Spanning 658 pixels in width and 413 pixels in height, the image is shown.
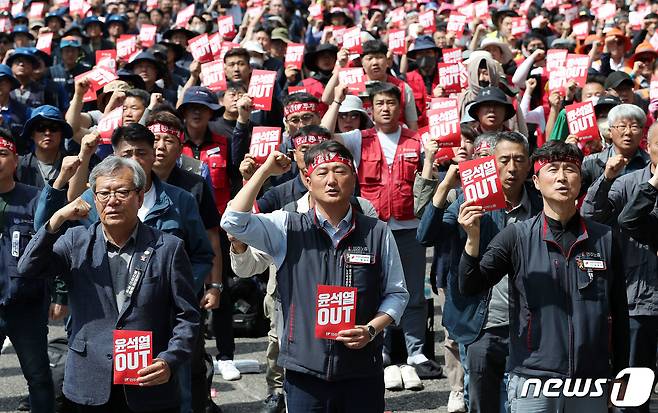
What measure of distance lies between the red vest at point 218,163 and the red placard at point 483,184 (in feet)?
12.2

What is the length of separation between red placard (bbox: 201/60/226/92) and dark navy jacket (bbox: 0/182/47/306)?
4809 millimetres

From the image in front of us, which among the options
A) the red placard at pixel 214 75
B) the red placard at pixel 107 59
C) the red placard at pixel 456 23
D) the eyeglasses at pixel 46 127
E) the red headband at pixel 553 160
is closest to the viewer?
the red headband at pixel 553 160

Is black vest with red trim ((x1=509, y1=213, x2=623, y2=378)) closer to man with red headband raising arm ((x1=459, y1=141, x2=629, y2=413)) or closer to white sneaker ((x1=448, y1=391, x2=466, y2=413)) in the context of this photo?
man with red headband raising arm ((x1=459, y1=141, x2=629, y2=413))

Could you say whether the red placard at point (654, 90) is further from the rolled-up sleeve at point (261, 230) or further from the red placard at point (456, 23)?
the rolled-up sleeve at point (261, 230)

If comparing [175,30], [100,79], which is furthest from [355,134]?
[175,30]

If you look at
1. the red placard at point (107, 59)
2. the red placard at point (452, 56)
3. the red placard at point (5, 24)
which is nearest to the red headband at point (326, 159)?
the red placard at point (107, 59)

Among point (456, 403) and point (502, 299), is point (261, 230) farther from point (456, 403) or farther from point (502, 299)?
point (456, 403)

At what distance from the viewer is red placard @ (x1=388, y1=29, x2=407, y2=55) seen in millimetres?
14414

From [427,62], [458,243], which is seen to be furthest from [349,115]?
[427,62]

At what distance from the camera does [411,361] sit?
910 centimetres

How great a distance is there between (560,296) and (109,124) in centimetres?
445

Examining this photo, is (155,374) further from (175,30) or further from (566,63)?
(175,30)

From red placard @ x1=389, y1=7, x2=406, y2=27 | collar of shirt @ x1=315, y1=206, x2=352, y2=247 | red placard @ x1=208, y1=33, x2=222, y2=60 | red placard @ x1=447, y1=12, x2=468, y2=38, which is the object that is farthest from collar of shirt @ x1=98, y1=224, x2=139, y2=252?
red placard @ x1=389, y1=7, x2=406, y2=27

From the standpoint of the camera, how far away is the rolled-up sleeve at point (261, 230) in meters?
5.69
